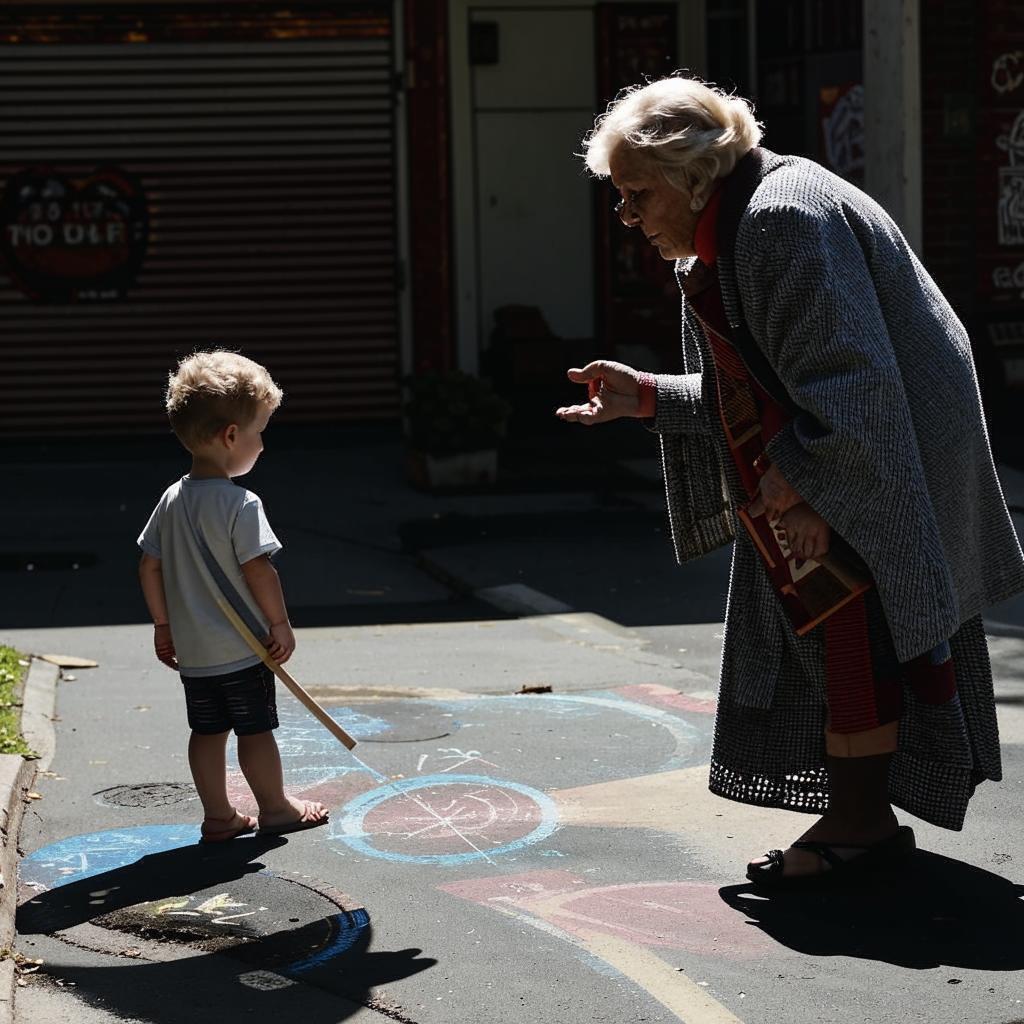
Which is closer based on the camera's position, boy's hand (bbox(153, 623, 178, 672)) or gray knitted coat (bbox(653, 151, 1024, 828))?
gray knitted coat (bbox(653, 151, 1024, 828))

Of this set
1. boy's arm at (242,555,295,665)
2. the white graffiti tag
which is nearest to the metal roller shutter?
the white graffiti tag

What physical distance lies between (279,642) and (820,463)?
1554 mm

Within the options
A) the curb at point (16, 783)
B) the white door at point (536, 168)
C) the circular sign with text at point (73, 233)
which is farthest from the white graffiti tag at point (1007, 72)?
the curb at point (16, 783)

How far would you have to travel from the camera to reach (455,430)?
1177cm

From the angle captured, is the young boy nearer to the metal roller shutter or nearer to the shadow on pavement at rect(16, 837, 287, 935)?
the shadow on pavement at rect(16, 837, 287, 935)

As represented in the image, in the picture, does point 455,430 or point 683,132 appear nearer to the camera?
point 683,132

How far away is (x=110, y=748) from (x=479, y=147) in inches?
360

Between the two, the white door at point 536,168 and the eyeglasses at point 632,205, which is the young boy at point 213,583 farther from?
the white door at point 536,168

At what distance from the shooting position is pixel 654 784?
5199mm

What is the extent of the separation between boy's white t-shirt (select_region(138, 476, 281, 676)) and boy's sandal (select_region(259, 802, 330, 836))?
462mm

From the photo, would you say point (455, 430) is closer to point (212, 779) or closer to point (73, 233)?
point (73, 233)

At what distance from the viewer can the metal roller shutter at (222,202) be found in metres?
13.6

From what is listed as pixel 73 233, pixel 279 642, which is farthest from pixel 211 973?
pixel 73 233

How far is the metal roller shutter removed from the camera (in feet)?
44.7
